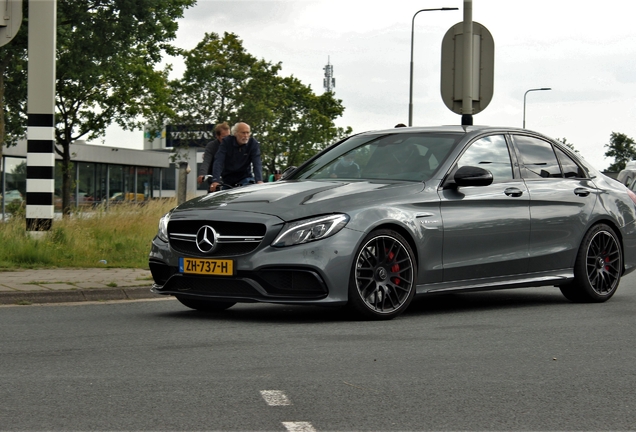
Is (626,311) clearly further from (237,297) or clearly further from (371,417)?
(371,417)

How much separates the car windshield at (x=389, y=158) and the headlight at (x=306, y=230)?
1132 mm

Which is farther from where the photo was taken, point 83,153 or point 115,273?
point 83,153

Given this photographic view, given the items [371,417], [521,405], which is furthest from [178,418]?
[521,405]

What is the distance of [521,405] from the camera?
5238 mm

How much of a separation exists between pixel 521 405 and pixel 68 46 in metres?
25.6

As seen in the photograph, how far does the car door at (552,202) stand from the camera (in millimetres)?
9523

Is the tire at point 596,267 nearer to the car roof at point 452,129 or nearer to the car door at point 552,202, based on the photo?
the car door at point 552,202

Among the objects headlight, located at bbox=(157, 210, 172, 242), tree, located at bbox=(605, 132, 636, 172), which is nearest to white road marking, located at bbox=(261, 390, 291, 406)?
headlight, located at bbox=(157, 210, 172, 242)

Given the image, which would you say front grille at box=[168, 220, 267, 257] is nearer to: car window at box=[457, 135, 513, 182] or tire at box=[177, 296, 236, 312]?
tire at box=[177, 296, 236, 312]

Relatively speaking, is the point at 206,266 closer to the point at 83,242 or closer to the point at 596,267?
the point at 596,267

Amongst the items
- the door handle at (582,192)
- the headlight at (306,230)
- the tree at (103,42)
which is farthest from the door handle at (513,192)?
the tree at (103,42)

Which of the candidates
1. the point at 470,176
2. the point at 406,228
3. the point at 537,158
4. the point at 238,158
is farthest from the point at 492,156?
the point at 238,158

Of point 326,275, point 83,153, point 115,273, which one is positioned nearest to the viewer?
point 326,275

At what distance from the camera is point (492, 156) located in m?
9.47
